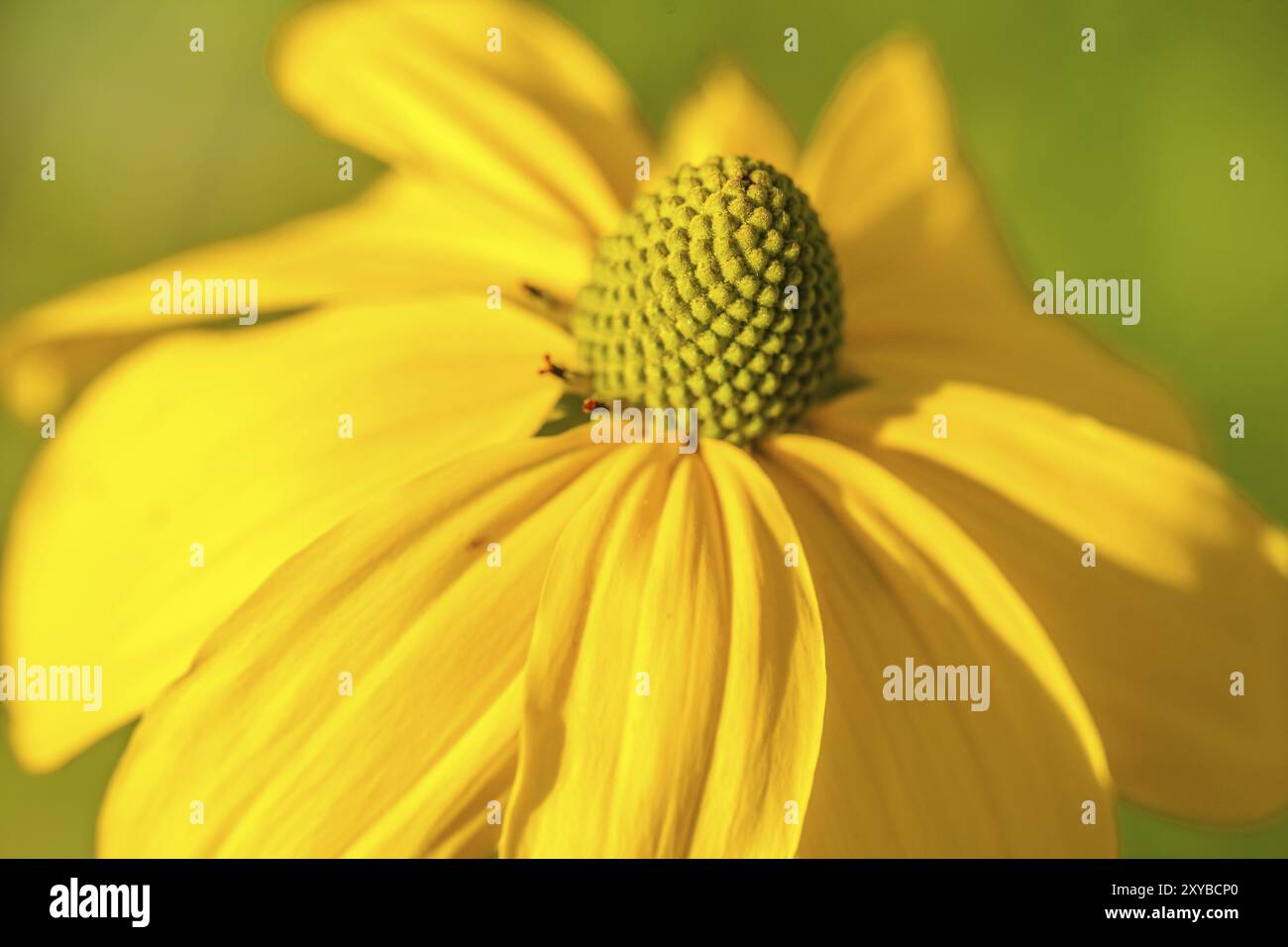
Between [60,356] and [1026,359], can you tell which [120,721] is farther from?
[1026,359]

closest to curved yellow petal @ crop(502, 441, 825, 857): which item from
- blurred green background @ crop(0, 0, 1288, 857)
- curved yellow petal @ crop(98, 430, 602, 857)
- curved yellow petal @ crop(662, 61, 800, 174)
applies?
curved yellow petal @ crop(98, 430, 602, 857)

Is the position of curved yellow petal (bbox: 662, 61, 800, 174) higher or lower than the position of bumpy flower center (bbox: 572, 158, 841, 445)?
higher

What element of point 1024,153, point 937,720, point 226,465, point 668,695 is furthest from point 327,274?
point 1024,153

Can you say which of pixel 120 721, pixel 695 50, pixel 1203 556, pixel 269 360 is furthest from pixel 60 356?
pixel 695 50

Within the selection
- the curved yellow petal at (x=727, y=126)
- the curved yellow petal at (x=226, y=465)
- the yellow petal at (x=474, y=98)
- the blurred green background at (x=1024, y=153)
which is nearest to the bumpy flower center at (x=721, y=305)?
the curved yellow petal at (x=226, y=465)

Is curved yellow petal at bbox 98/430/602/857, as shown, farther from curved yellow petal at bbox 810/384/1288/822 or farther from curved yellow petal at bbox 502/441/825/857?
curved yellow petal at bbox 810/384/1288/822

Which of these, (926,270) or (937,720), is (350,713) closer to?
(937,720)
